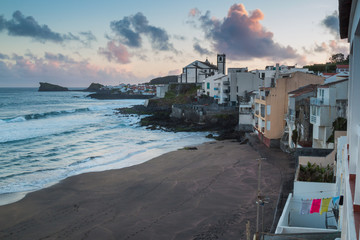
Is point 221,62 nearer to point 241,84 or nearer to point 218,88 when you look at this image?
point 218,88

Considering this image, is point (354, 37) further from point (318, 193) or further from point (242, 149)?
point (242, 149)

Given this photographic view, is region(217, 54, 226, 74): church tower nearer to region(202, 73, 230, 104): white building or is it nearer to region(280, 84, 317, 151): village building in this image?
region(202, 73, 230, 104): white building

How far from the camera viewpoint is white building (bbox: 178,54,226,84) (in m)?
81.5

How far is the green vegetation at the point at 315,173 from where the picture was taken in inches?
553

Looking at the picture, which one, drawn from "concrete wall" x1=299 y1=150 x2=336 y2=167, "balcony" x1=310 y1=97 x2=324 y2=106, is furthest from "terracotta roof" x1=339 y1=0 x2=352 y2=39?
"balcony" x1=310 y1=97 x2=324 y2=106

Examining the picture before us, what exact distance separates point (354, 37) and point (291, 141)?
23.9 m

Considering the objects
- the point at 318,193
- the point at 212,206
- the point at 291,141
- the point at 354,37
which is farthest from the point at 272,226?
the point at 291,141

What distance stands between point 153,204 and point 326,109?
1245 cm

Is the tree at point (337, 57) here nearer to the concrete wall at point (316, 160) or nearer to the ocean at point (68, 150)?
the ocean at point (68, 150)

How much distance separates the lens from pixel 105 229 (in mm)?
14047

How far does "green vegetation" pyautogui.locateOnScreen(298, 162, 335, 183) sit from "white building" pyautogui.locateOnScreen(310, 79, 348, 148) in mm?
4491

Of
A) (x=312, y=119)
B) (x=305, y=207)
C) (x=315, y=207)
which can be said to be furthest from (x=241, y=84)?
(x=315, y=207)

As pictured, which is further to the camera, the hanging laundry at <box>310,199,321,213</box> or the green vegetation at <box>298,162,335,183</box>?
the green vegetation at <box>298,162,335,183</box>

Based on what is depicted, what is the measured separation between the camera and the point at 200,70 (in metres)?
82.1
